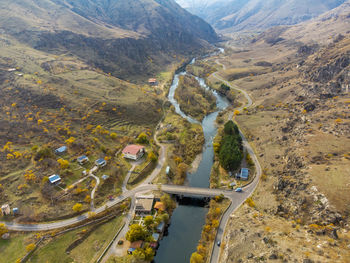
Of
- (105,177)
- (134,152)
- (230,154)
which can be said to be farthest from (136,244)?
(230,154)

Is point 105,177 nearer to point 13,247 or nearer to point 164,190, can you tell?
point 164,190

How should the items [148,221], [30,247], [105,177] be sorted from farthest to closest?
1. [105,177]
2. [148,221]
3. [30,247]

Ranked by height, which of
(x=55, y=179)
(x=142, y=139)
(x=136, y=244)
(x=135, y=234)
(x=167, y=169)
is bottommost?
(x=136, y=244)

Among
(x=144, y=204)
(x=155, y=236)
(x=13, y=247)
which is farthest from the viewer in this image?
(x=144, y=204)

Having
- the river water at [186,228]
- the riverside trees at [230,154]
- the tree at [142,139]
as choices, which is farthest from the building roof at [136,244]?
the tree at [142,139]

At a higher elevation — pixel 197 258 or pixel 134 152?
pixel 134 152

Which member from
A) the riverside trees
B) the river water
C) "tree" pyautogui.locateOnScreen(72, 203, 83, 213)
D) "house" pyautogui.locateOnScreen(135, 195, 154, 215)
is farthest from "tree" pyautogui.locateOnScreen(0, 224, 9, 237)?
the riverside trees

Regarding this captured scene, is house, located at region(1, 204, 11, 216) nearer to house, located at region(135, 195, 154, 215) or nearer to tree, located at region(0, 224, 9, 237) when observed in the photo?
tree, located at region(0, 224, 9, 237)

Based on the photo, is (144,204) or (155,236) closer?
(155,236)

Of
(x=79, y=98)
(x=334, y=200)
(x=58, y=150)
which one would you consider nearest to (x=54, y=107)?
(x=79, y=98)
